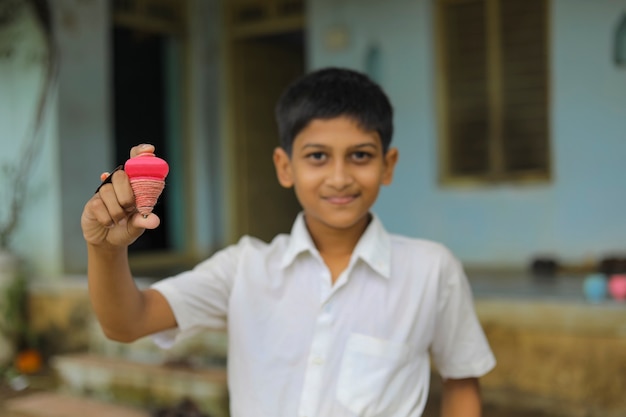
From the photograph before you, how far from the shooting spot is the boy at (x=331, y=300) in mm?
1569

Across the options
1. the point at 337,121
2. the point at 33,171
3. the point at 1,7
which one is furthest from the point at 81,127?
the point at 337,121

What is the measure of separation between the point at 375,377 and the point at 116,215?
66cm

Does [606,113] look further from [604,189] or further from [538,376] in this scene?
[538,376]

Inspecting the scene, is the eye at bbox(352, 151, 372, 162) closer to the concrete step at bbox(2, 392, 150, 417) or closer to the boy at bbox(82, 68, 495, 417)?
the boy at bbox(82, 68, 495, 417)

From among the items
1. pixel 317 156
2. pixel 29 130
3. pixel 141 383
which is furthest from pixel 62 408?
pixel 317 156

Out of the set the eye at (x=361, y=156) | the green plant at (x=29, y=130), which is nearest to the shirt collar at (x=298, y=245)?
the eye at (x=361, y=156)

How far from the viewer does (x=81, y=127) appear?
5.99m

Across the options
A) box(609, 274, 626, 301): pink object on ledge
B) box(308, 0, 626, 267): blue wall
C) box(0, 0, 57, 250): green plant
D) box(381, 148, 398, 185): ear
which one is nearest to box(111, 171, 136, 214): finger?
box(381, 148, 398, 185): ear

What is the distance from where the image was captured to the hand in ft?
4.16

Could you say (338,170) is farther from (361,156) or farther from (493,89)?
(493,89)

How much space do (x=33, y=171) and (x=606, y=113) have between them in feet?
15.0

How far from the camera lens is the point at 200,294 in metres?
1.68

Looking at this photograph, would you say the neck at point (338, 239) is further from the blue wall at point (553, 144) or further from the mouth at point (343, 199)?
the blue wall at point (553, 144)

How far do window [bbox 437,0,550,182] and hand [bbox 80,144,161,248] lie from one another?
→ 4752mm
